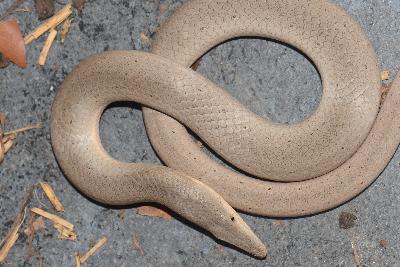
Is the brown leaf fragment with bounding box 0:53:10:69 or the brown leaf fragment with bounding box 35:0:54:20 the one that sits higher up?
the brown leaf fragment with bounding box 35:0:54:20

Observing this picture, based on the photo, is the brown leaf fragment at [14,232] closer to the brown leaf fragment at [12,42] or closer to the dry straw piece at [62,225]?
the dry straw piece at [62,225]

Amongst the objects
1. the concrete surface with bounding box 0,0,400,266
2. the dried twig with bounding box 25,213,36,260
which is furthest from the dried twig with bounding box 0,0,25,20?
the dried twig with bounding box 25,213,36,260

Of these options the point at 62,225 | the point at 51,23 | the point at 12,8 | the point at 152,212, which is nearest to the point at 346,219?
the point at 152,212

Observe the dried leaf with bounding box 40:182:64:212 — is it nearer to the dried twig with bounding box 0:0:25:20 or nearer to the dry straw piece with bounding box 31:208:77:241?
the dry straw piece with bounding box 31:208:77:241

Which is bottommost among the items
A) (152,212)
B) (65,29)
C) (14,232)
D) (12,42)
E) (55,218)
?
(14,232)

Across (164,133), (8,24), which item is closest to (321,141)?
(164,133)

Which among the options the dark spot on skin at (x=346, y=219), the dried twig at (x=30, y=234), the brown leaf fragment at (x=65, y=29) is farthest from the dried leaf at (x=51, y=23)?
the dark spot on skin at (x=346, y=219)

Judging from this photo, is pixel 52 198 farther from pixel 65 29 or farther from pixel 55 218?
pixel 65 29
